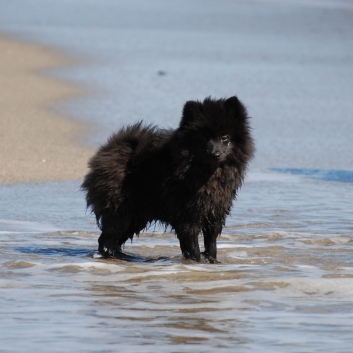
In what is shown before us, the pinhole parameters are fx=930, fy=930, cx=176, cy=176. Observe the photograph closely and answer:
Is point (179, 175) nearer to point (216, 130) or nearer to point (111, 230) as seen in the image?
point (216, 130)

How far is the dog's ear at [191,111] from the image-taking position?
249 inches

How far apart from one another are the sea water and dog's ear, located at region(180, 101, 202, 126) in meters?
1.05

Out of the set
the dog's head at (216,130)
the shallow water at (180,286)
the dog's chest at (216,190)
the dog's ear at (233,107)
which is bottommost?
the shallow water at (180,286)

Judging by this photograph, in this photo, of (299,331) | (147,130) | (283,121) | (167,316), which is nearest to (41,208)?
(147,130)

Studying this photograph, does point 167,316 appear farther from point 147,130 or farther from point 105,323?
point 147,130

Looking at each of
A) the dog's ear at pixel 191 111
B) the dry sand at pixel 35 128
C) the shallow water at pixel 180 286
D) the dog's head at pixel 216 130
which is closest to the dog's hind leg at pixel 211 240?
the shallow water at pixel 180 286

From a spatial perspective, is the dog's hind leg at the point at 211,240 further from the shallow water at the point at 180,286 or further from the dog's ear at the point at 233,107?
the dog's ear at the point at 233,107

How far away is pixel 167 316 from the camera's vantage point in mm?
5254

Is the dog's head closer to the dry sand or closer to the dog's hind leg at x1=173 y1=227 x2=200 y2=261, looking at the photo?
the dog's hind leg at x1=173 y1=227 x2=200 y2=261

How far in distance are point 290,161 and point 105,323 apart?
6.76 metres

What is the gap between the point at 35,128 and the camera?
13055 millimetres

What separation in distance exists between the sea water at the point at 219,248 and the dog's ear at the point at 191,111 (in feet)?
3.45

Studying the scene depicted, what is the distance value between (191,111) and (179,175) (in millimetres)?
482

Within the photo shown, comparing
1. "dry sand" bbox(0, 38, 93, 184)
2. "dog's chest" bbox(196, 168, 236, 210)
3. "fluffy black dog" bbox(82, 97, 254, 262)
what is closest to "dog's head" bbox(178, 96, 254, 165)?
"fluffy black dog" bbox(82, 97, 254, 262)
